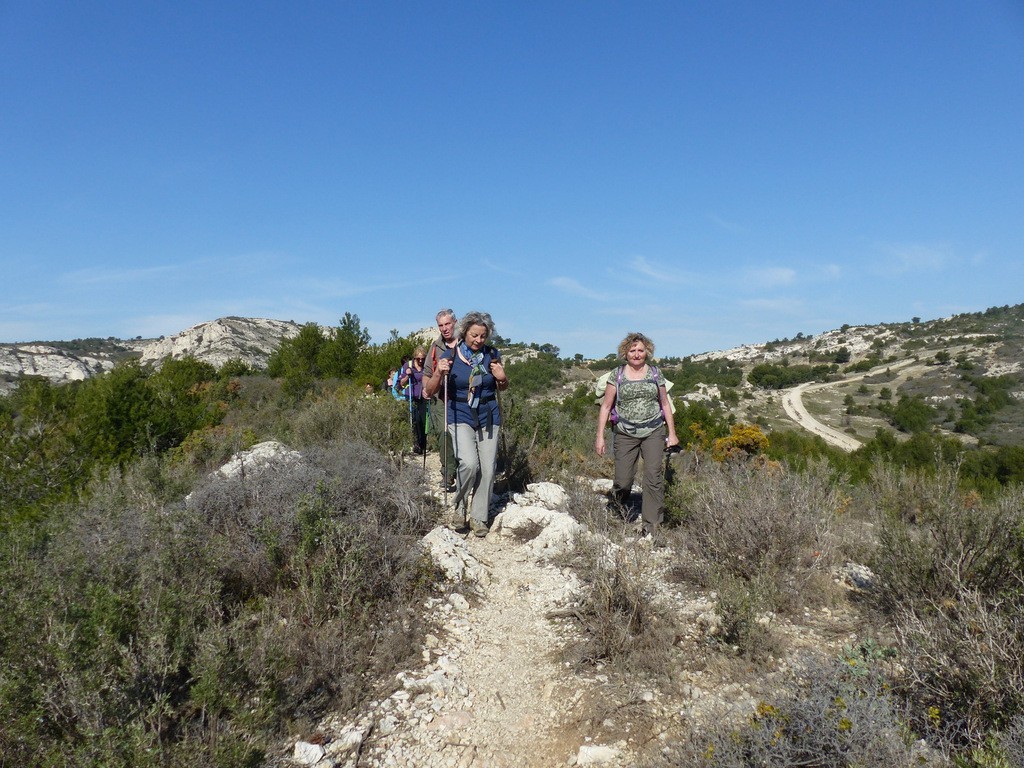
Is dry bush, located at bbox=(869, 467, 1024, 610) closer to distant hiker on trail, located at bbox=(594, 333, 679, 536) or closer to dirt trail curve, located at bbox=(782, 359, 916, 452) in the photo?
distant hiker on trail, located at bbox=(594, 333, 679, 536)

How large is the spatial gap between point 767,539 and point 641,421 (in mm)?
1315

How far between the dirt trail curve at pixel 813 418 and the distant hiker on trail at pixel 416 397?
18.5 meters

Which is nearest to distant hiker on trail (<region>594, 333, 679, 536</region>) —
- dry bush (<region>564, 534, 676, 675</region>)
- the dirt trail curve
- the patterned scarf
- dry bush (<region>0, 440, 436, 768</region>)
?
the patterned scarf

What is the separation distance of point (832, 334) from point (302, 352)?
64017mm

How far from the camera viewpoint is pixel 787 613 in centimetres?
340

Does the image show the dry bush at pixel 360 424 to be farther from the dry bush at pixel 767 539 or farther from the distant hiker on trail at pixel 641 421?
the dry bush at pixel 767 539

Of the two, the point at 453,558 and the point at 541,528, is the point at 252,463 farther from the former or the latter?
the point at 541,528

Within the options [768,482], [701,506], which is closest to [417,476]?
[701,506]

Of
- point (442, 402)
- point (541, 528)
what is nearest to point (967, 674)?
point (541, 528)

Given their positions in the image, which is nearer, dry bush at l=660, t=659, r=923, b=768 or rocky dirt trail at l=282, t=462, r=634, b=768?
dry bush at l=660, t=659, r=923, b=768

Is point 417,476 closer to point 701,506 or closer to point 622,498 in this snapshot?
point 622,498

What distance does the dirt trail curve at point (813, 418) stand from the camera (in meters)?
26.9

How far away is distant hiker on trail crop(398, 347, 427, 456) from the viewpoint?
7.00m

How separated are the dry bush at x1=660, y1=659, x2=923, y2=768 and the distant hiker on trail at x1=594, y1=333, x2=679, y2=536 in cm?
247
